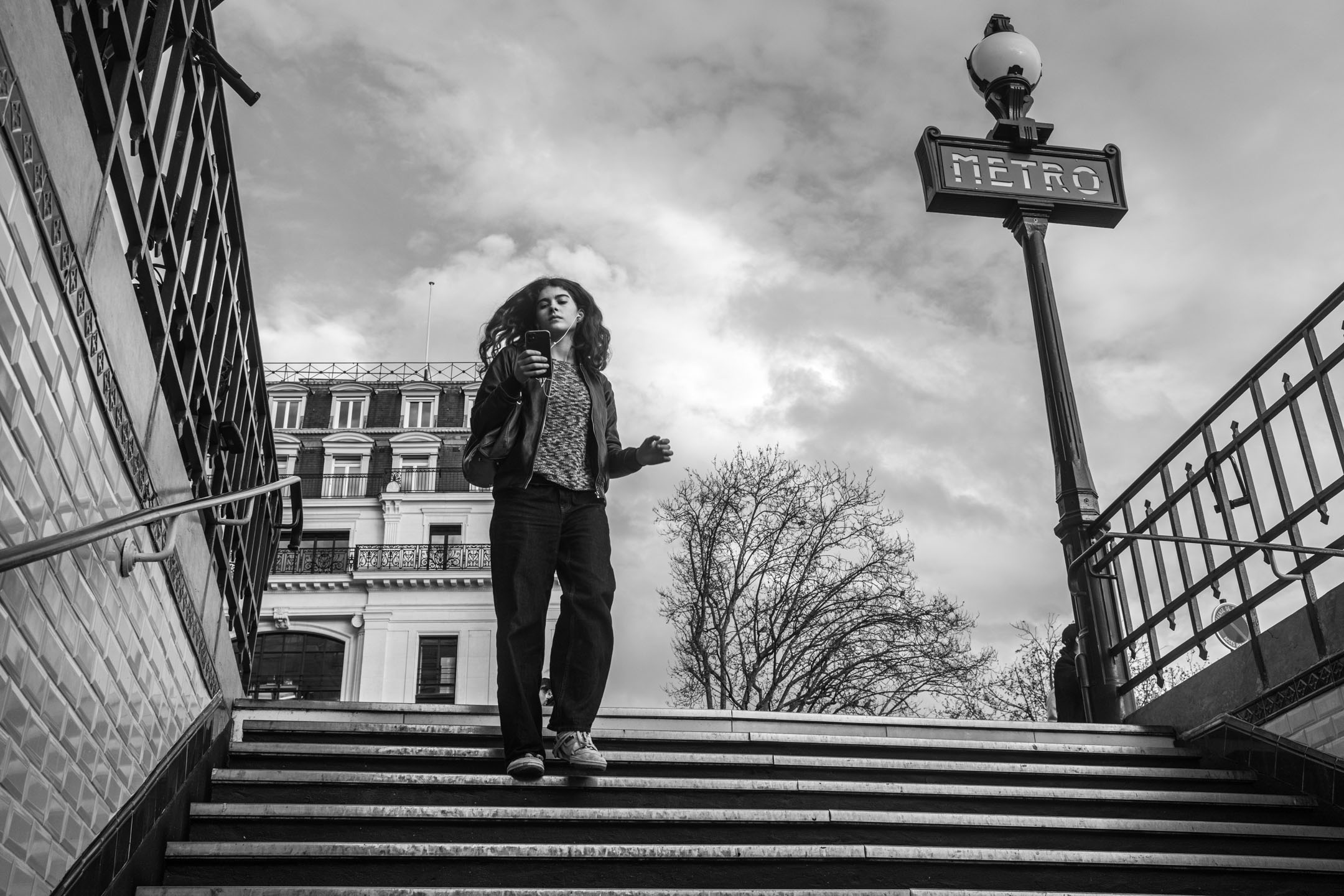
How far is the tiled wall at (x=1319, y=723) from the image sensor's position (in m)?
4.85

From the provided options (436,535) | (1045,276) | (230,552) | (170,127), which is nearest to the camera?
(170,127)

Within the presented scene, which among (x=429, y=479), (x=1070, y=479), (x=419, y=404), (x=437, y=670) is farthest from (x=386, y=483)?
(x=1070, y=479)

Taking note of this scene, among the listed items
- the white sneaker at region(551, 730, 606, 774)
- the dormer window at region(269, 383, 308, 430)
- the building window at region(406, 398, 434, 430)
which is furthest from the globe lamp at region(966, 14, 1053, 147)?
the dormer window at region(269, 383, 308, 430)

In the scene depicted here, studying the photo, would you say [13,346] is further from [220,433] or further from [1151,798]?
[1151,798]

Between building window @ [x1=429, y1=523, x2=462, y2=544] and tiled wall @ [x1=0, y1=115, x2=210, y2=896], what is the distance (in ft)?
121

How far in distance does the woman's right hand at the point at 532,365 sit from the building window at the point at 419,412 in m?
42.2

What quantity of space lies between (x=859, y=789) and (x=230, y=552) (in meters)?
3.09

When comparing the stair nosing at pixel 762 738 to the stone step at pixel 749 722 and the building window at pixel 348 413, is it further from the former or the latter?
the building window at pixel 348 413

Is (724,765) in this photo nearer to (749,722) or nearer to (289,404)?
(749,722)

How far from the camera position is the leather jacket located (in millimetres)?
4625

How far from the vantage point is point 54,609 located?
2861 millimetres

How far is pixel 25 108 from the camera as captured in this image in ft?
8.54

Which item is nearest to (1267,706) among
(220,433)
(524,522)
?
(524,522)

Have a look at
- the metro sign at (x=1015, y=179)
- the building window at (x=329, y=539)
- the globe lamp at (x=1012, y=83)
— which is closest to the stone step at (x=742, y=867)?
the metro sign at (x=1015, y=179)
